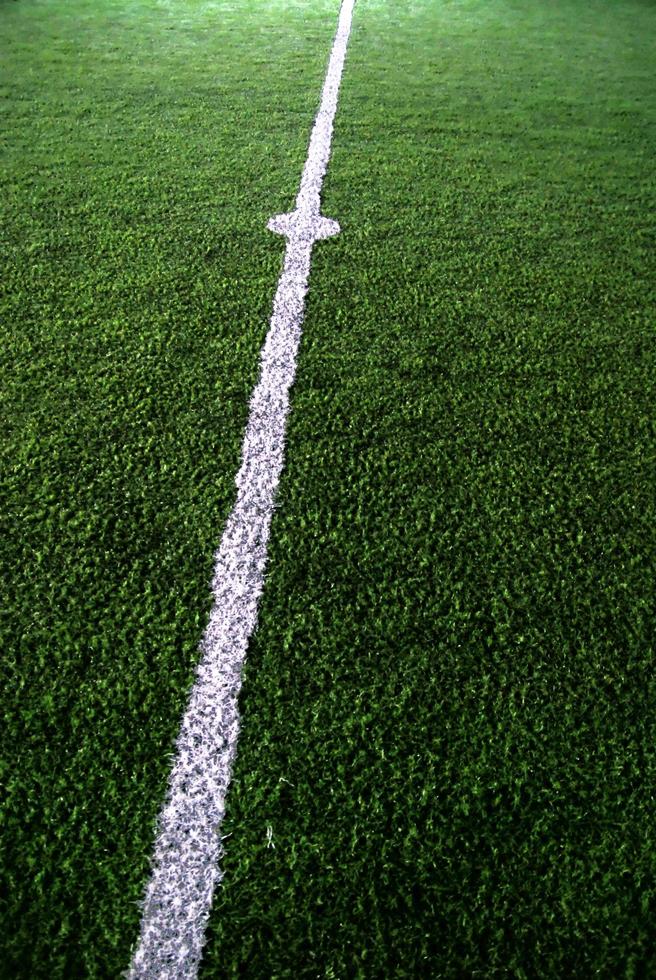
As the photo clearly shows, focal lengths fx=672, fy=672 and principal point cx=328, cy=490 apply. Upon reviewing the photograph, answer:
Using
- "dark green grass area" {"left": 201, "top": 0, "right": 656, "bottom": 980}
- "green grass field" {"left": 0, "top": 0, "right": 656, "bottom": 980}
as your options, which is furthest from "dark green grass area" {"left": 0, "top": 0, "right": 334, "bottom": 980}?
"dark green grass area" {"left": 201, "top": 0, "right": 656, "bottom": 980}

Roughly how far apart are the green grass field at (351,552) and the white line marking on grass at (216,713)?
3 cm

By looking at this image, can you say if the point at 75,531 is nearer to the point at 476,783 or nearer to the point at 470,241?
the point at 476,783

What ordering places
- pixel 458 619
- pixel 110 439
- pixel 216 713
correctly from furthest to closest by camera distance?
pixel 110 439
pixel 458 619
pixel 216 713

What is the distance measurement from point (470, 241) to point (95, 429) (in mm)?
1679

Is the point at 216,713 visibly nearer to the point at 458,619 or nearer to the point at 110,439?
the point at 458,619

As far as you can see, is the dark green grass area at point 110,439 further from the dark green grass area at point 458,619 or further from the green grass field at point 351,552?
the dark green grass area at point 458,619

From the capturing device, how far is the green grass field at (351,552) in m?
1.11

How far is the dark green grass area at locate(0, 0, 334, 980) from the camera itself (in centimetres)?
114

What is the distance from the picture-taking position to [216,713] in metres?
1.31

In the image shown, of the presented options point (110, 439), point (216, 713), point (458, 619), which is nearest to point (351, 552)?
point (458, 619)

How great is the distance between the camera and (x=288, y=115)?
3.64 meters

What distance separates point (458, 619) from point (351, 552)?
Result: 0.95 feet

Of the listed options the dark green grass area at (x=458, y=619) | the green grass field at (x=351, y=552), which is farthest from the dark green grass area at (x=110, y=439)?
the dark green grass area at (x=458, y=619)

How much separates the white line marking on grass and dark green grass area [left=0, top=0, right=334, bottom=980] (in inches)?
1.3
